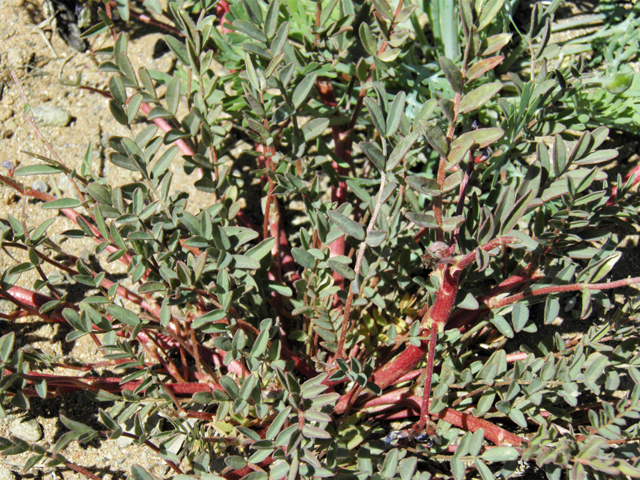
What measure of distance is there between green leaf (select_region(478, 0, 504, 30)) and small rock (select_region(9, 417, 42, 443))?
215 cm

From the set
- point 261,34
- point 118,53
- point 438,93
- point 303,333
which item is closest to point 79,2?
point 118,53

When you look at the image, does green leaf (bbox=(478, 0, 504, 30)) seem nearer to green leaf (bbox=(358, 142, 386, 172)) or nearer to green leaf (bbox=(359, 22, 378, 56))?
green leaf (bbox=(358, 142, 386, 172))

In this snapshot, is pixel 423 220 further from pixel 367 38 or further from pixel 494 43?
pixel 367 38

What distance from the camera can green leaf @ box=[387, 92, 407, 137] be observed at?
1.44m

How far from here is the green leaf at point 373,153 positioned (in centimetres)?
137

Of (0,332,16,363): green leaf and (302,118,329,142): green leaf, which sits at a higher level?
(302,118,329,142): green leaf

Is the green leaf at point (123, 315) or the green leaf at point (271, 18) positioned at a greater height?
the green leaf at point (271, 18)

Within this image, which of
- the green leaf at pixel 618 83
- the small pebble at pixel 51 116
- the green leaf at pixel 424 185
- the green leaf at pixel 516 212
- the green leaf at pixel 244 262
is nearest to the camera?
the green leaf at pixel 424 185

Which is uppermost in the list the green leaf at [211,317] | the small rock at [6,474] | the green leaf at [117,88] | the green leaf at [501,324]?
the green leaf at [117,88]

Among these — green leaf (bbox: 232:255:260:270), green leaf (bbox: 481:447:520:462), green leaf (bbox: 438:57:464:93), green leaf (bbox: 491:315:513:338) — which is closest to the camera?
green leaf (bbox: 438:57:464:93)

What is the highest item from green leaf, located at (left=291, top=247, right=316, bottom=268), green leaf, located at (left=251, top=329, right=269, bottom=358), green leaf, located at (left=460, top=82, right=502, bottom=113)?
Result: green leaf, located at (left=460, top=82, right=502, bottom=113)

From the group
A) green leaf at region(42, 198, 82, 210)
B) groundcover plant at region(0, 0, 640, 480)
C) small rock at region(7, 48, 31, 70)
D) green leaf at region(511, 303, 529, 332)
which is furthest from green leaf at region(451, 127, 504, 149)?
small rock at region(7, 48, 31, 70)

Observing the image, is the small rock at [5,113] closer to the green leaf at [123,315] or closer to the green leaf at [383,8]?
the green leaf at [123,315]

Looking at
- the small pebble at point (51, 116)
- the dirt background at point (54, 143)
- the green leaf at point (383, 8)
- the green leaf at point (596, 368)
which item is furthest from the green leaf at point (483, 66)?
the small pebble at point (51, 116)
